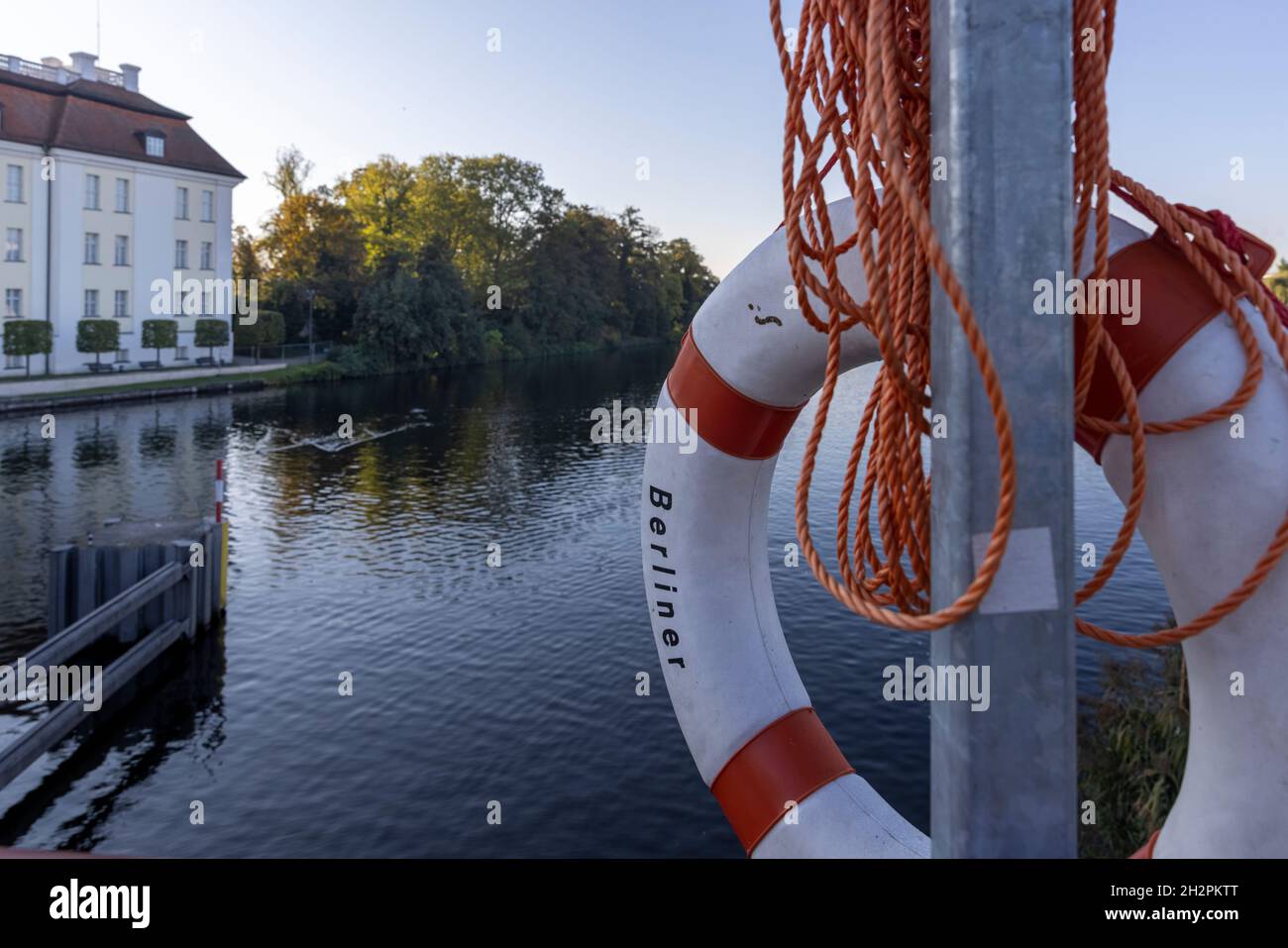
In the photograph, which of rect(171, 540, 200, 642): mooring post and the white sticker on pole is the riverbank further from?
the white sticker on pole

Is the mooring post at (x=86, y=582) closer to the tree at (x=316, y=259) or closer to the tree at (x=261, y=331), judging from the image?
the tree at (x=261, y=331)

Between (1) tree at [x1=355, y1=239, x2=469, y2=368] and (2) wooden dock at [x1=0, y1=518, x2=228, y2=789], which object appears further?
(1) tree at [x1=355, y1=239, x2=469, y2=368]

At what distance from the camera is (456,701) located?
10.4m

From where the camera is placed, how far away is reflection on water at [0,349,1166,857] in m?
8.39

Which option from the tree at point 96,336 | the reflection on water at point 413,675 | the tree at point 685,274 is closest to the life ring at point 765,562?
the reflection on water at point 413,675

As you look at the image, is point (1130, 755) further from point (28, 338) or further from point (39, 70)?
point (39, 70)

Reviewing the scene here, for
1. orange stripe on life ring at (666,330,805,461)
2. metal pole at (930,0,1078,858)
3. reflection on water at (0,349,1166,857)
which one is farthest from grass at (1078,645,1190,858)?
metal pole at (930,0,1078,858)

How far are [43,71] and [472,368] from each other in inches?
688

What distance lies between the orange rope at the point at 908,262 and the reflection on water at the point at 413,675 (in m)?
6.45

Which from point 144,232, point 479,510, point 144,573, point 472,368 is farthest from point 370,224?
point 144,573

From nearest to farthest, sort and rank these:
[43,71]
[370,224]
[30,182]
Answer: [30,182] → [43,71] → [370,224]

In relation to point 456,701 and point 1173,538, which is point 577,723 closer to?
point 456,701

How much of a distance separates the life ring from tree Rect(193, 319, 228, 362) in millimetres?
37078

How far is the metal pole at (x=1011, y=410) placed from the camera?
1.74m
